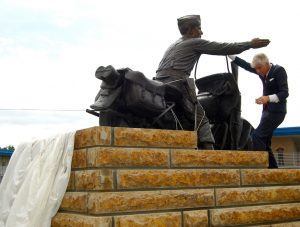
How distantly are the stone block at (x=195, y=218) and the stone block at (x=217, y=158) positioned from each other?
0.43 m

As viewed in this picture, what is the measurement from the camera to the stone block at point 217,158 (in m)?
4.05

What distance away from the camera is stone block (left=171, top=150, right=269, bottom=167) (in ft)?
13.3

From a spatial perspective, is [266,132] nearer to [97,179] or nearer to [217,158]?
[217,158]

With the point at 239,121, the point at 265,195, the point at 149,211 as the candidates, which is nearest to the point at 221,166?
the point at 265,195

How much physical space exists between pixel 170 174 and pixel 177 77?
55.5 inches

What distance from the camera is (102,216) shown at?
344cm

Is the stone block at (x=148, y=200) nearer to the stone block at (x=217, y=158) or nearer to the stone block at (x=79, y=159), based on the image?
the stone block at (x=217, y=158)

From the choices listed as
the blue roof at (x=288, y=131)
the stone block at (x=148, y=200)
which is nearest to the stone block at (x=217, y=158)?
the stone block at (x=148, y=200)

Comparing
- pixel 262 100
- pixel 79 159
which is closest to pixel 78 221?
pixel 79 159

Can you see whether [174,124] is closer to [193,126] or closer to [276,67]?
[193,126]

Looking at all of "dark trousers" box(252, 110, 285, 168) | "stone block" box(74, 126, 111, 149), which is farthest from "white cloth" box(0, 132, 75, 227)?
"dark trousers" box(252, 110, 285, 168)

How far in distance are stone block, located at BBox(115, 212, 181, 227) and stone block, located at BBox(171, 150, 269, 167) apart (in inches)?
18.6

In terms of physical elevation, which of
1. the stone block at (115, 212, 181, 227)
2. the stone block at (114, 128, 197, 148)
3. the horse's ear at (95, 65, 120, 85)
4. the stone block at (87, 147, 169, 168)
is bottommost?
the stone block at (115, 212, 181, 227)

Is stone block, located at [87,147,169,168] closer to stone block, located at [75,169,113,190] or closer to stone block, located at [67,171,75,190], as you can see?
stone block, located at [75,169,113,190]
